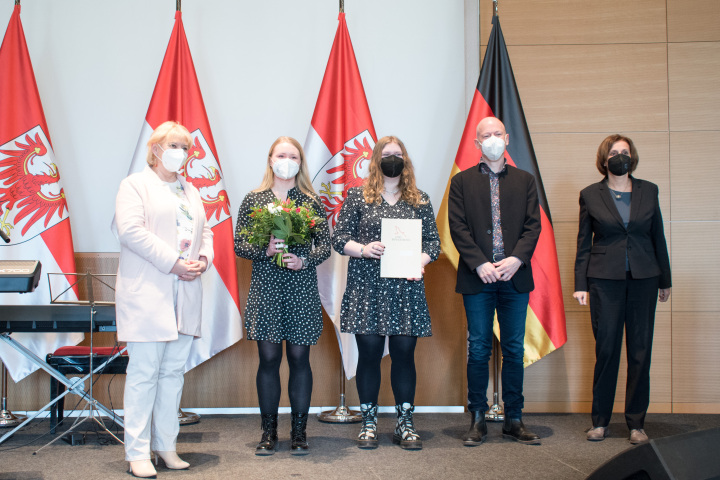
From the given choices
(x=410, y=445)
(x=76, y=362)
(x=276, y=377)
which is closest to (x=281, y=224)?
(x=276, y=377)

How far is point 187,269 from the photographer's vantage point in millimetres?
2660

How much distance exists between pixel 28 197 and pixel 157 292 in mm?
1725

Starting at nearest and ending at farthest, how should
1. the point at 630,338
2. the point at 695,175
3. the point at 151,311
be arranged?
the point at 151,311, the point at 630,338, the point at 695,175

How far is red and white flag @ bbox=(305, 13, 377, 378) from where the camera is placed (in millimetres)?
3893

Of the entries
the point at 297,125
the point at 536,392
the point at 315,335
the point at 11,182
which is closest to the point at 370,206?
the point at 315,335

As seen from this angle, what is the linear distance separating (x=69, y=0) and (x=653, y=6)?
4.09 metres

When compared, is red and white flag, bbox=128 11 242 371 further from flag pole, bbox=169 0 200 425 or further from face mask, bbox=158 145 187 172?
face mask, bbox=158 145 187 172

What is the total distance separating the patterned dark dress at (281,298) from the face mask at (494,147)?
993 millimetres

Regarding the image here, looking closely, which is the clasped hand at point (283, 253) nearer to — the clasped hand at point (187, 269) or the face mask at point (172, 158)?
the clasped hand at point (187, 269)

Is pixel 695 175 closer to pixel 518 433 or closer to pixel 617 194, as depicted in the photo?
pixel 617 194

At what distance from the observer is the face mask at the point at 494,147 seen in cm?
322

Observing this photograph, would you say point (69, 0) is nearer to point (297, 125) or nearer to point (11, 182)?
point (11, 182)

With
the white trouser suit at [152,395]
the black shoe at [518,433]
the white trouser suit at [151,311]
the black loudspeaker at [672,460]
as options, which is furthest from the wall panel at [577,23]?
the black loudspeaker at [672,460]

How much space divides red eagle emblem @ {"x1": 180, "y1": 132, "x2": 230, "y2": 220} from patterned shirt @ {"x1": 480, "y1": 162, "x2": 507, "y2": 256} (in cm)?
170
